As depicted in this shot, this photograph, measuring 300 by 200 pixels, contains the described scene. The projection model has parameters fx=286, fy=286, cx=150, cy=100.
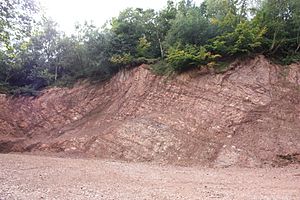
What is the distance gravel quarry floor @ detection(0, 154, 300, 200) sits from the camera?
588 centimetres

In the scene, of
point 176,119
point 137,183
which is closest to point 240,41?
point 176,119

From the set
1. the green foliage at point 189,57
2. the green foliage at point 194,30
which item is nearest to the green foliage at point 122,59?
the green foliage at point 189,57

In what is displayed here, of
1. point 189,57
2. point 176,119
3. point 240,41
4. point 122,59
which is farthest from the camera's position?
point 122,59

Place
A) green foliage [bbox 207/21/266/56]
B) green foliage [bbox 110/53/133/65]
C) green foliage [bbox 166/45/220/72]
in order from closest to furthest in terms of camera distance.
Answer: green foliage [bbox 207/21/266/56], green foliage [bbox 166/45/220/72], green foliage [bbox 110/53/133/65]

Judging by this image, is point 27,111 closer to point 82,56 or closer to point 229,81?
point 82,56

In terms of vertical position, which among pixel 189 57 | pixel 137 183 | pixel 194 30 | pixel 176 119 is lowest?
pixel 137 183

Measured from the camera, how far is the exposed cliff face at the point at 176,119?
1139 cm

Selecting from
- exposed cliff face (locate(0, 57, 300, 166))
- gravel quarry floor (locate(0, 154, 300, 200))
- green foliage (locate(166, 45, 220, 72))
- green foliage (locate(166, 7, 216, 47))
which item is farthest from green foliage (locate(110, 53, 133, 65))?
gravel quarry floor (locate(0, 154, 300, 200))

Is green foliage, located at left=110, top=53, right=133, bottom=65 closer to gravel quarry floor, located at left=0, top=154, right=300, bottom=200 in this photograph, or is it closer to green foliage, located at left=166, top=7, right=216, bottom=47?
green foliage, located at left=166, top=7, right=216, bottom=47

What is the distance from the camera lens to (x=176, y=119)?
1317 centimetres

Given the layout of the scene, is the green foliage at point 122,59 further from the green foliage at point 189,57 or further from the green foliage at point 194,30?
the green foliage at point 194,30

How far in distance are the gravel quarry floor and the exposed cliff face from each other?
144cm

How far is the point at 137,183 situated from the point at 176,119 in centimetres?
626

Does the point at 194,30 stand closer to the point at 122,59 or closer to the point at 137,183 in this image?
the point at 122,59
